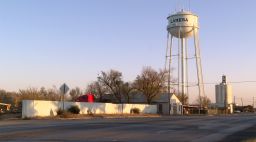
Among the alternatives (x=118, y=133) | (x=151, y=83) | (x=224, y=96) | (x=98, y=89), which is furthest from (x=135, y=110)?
(x=224, y=96)

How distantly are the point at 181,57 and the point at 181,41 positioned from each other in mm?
3602

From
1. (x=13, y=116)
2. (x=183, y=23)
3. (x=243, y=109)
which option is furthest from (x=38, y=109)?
(x=243, y=109)

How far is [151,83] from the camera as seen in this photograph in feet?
293

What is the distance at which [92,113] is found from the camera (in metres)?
59.4

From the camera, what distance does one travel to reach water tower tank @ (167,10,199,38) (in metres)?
83.8

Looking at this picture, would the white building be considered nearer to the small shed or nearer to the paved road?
the small shed

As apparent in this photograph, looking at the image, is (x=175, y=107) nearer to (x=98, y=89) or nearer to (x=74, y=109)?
(x=98, y=89)

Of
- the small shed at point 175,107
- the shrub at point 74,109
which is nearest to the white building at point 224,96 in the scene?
the small shed at point 175,107

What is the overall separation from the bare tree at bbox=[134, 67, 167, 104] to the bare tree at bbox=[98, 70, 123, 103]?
423 centimetres

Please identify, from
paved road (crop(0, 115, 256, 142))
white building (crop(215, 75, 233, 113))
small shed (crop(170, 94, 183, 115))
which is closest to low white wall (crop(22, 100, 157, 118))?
small shed (crop(170, 94, 183, 115))

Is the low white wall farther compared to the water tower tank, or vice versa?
the water tower tank

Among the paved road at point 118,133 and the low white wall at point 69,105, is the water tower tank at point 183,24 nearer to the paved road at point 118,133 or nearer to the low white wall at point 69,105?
the low white wall at point 69,105

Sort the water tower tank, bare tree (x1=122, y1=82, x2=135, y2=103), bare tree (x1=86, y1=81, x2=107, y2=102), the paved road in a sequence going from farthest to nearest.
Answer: bare tree (x1=86, y1=81, x2=107, y2=102) < bare tree (x1=122, y1=82, x2=135, y2=103) < the water tower tank < the paved road

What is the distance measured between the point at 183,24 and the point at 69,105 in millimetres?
35960
